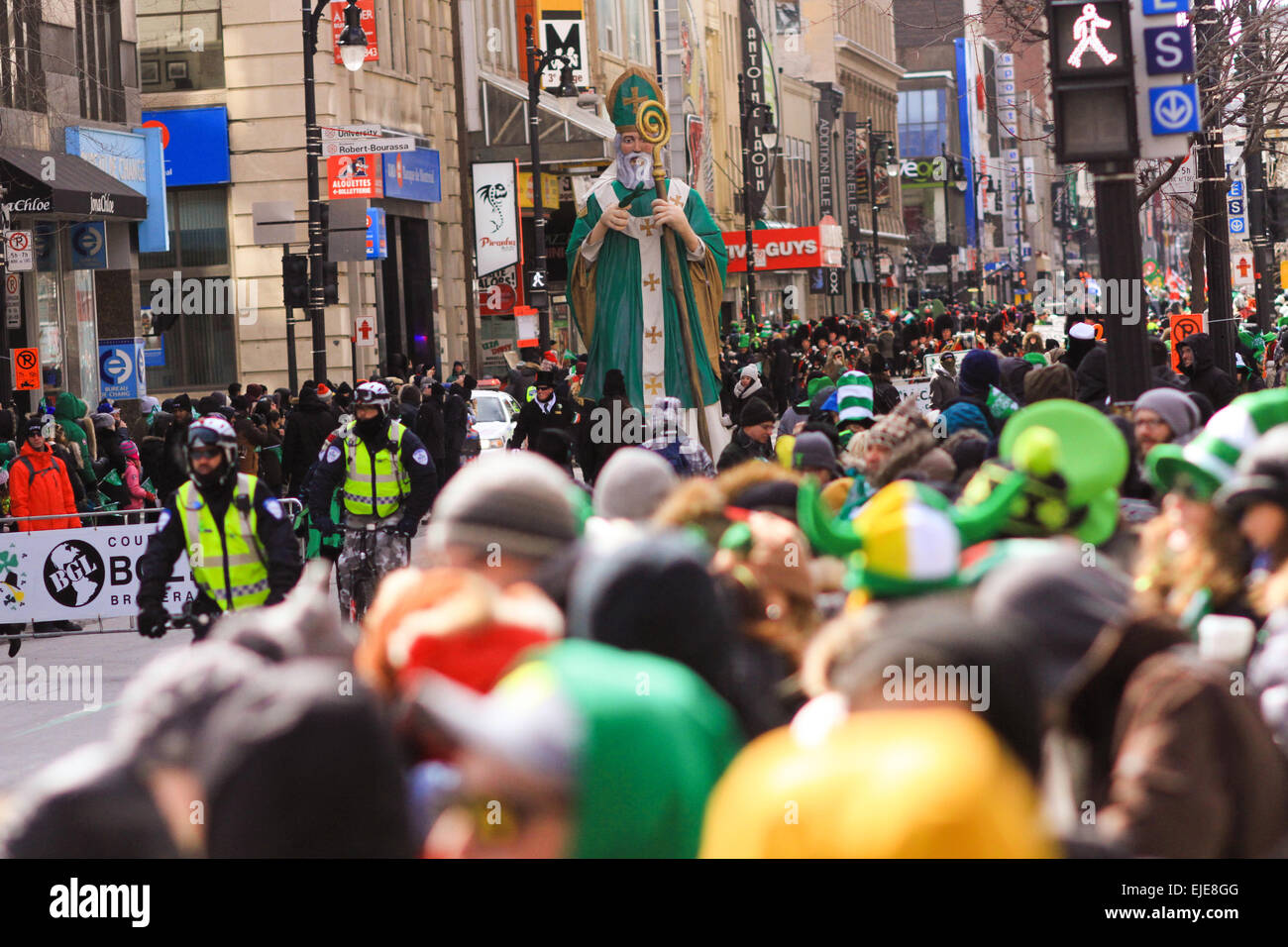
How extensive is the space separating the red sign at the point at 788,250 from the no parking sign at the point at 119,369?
36966 millimetres

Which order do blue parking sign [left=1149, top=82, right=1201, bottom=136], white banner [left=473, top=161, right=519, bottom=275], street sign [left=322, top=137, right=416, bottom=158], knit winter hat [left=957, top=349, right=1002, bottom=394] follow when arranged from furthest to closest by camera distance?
white banner [left=473, top=161, right=519, bottom=275] → street sign [left=322, top=137, right=416, bottom=158] → knit winter hat [left=957, top=349, right=1002, bottom=394] → blue parking sign [left=1149, top=82, right=1201, bottom=136]

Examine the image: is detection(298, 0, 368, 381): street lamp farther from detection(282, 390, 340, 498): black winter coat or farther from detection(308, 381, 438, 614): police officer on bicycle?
detection(308, 381, 438, 614): police officer on bicycle

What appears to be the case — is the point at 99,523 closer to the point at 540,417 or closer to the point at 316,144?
the point at 540,417

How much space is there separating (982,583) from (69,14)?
81.1 ft

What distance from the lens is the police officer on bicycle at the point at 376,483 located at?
39.5ft

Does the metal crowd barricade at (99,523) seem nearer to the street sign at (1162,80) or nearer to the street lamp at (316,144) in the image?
the street lamp at (316,144)

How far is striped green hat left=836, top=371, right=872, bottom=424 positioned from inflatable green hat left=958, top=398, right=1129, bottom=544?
230 inches

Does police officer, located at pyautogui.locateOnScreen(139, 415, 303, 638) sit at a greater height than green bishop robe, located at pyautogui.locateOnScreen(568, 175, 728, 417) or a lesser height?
lesser

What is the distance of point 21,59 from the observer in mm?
24578

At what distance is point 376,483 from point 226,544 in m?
3.07

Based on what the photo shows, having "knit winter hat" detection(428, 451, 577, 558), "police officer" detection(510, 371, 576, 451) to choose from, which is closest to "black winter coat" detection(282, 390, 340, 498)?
"police officer" detection(510, 371, 576, 451)

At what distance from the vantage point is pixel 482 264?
3766 cm

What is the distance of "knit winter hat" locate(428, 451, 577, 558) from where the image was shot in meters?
4.41

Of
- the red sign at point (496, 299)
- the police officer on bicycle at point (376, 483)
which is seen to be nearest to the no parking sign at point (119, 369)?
the red sign at point (496, 299)
